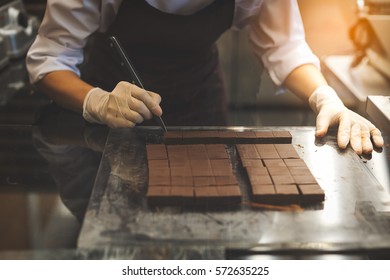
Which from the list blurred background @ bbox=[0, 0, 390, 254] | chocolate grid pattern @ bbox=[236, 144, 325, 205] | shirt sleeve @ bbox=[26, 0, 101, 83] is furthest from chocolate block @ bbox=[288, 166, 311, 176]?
shirt sleeve @ bbox=[26, 0, 101, 83]

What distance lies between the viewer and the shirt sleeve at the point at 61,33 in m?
1.45

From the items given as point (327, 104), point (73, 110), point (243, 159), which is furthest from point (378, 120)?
point (73, 110)

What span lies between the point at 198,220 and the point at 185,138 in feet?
1.22

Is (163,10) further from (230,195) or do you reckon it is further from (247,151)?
(230,195)

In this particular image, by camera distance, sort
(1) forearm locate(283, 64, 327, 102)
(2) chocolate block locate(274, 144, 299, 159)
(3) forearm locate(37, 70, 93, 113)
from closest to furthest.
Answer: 1. (2) chocolate block locate(274, 144, 299, 159)
2. (3) forearm locate(37, 70, 93, 113)
3. (1) forearm locate(283, 64, 327, 102)

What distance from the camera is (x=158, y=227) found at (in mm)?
893

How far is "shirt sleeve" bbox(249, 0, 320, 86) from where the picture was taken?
1633 millimetres

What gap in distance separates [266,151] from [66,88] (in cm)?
65

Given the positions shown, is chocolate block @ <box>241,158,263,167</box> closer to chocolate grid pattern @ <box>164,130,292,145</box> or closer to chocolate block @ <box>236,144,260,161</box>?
chocolate block @ <box>236,144,260,161</box>

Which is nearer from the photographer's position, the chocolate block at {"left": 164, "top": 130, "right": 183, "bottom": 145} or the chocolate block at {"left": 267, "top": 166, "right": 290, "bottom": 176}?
the chocolate block at {"left": 267, "top": 166, "right": 290, "bottom": 176}

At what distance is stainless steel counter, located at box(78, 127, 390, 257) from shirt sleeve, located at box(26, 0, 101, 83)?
0.53 meters

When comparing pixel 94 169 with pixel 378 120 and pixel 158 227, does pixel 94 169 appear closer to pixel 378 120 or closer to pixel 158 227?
pixel 158 227

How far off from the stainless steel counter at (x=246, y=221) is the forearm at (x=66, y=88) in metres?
0.38

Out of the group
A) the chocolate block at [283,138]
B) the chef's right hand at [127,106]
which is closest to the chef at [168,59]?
the chef's right hand at [127,106]
